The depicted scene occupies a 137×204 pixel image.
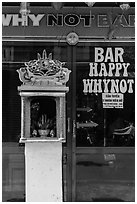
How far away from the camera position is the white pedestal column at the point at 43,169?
4.57m

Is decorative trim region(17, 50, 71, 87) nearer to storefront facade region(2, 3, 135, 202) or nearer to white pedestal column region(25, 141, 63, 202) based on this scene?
white pedestal column region(25, 141, 63, 202)

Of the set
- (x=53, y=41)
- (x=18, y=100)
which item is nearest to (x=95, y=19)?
(x=53, y=41)

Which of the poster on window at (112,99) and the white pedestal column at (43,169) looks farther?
the poster on window at (112,99)

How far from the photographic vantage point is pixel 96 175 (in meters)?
5.77

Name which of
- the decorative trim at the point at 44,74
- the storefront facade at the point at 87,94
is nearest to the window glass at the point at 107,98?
the storefront facade at the point at 87,94

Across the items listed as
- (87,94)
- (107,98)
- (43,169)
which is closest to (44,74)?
(43,169)

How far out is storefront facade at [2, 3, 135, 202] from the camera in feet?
18.7

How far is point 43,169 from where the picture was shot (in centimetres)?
460

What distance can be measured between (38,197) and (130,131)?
1762 mm

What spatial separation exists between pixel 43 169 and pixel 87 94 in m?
1.54

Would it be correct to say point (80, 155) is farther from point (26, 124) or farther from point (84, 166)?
point (26, 124)

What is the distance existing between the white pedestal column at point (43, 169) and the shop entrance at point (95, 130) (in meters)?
1.13

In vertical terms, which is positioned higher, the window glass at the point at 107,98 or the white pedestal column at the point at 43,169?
the window glass at the point at 107,98

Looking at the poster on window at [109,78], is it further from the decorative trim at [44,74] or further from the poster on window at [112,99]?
the decorative trim at [44,74]
